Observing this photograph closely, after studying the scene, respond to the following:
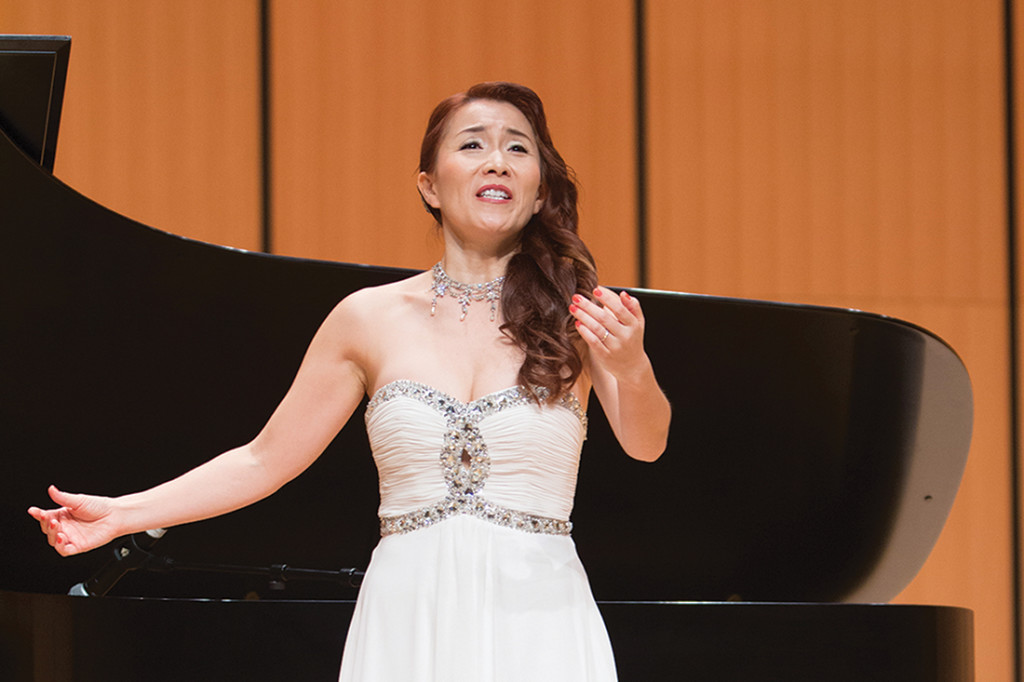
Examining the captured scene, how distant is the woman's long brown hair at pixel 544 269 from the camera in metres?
1.24

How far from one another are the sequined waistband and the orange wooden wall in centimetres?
301

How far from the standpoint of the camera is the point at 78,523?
1.29 m

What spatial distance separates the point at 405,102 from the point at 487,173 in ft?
9.95

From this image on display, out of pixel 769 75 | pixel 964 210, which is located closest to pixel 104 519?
pixel 769 75

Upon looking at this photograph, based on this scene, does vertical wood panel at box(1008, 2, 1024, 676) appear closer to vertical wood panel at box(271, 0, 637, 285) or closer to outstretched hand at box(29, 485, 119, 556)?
vertical wood panel at box(271, 0, 637, 285)

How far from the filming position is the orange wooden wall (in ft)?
13.5

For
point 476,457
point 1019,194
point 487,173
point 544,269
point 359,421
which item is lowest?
point 476,457

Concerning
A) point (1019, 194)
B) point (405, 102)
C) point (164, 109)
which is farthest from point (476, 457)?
point (1019, 194)

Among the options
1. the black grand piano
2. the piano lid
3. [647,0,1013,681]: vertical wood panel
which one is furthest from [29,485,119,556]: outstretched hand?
[647,0,1013,681]: vertical wood panel

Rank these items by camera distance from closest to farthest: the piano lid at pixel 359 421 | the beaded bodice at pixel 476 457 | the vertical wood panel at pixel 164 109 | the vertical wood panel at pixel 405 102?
the beaded bodice at pixel 476 457 → the piano lid at pixel 359 421 → the vertical wood panel at pixel 164 109 → the vertical wood panel at pixel 405 102

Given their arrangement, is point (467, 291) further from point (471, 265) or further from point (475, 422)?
point (475, 422)

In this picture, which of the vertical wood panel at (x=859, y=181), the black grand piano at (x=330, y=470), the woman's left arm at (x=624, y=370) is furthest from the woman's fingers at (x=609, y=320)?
the vertical wood panel at (x=859, y=181)

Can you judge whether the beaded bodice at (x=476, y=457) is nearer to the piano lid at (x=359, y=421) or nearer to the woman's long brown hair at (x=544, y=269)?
the woman's long brown hair at (x=544, y=269)

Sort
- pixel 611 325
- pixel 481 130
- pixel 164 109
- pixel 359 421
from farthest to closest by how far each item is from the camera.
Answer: pixel 164 109, pixel 359 421, pixel 481 130, pixel 611 325
